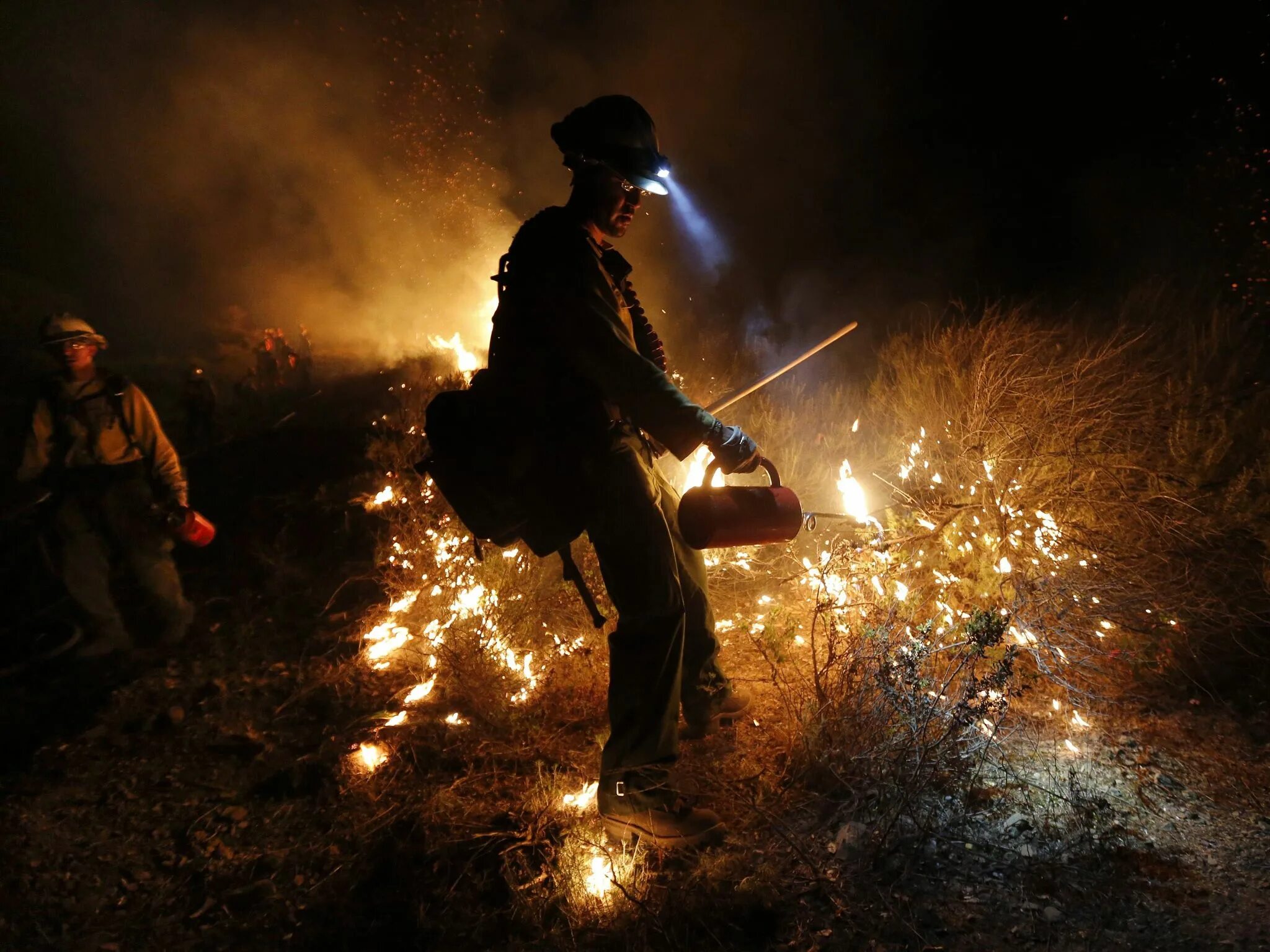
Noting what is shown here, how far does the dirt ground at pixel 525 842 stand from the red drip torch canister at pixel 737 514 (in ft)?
3.18

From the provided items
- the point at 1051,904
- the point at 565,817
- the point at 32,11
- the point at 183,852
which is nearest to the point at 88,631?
the point at 183,852

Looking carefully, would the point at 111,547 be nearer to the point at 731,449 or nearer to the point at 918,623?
the point at 731,449

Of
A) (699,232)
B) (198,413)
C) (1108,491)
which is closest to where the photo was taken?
(1108,491)

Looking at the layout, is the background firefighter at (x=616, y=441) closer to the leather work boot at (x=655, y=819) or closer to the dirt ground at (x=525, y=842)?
the leather work boot at (x=655, y=819)

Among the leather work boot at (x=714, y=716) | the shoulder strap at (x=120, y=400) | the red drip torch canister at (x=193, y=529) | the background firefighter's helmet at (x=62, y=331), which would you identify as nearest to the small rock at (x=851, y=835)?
the leather work boot at (x=714, y=716)

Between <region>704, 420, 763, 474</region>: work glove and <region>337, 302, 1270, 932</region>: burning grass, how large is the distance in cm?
80

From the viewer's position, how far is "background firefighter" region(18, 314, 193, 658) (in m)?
3.98

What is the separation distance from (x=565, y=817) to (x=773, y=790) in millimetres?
794

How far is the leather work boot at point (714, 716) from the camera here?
116 inches

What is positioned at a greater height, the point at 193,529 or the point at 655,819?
the point at 193,529

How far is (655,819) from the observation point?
7.84ft

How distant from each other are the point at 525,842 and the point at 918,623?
6.58 ft

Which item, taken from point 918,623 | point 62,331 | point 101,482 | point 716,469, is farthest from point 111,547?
point 918,623

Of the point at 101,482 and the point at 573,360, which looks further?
the point at 101,482
